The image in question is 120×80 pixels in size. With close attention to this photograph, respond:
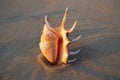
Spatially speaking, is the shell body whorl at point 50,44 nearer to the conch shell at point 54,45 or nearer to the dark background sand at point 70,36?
the conch shell at point 54,45

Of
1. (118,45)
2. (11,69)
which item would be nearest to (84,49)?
(118,45)

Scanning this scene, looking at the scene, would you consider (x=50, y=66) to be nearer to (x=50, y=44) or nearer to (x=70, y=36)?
(x=50, y=44)

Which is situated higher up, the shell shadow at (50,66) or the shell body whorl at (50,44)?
the shell body whorl at (50,44)

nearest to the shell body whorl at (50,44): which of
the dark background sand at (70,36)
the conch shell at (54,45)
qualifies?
the conch shell at (54,45)

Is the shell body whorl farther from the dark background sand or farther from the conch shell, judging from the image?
the dark background sand

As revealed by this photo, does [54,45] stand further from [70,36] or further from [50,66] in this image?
[70,36]

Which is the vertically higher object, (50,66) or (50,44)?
(50,44)

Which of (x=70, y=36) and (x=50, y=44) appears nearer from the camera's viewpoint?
(x=50, y=44)

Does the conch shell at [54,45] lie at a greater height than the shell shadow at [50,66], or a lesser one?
greater

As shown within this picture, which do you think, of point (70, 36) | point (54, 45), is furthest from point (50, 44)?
point (70, 36)
